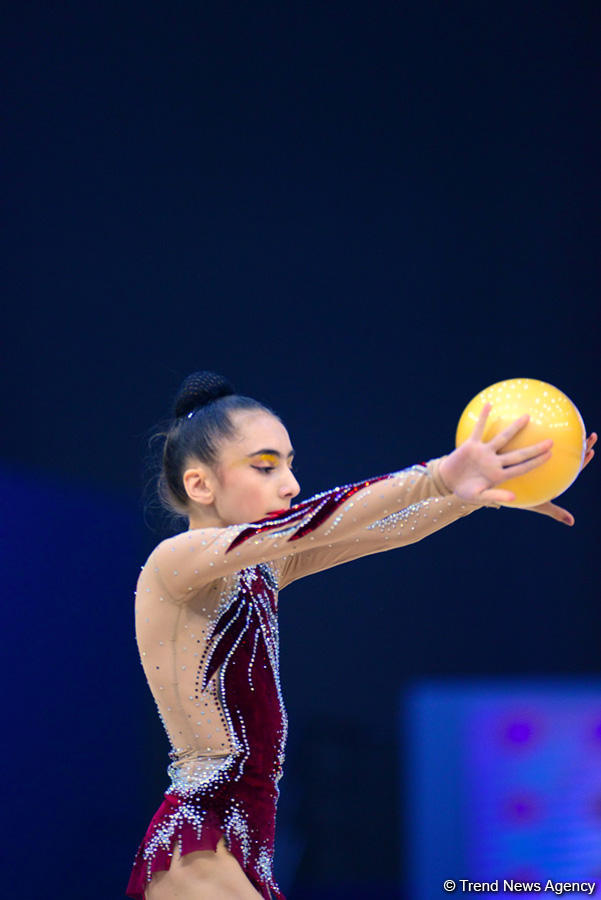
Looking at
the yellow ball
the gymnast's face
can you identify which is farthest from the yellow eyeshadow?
the yellow ball

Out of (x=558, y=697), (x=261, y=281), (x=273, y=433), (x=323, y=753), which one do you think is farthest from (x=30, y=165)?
(x=558, y=697)

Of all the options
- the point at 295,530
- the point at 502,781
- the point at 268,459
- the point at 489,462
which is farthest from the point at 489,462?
the point at 502,781

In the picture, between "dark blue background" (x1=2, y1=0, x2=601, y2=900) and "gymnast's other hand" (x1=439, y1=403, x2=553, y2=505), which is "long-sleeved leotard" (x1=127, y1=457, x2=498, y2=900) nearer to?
"gymnast's other hand" (x1=439, y1=403, x2=553, y2=505)

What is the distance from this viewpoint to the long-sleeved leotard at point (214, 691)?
1393 millimetres

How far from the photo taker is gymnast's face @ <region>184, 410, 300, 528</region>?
5.26 ft

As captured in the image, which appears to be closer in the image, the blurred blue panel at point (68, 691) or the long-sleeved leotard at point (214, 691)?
the long-sleeved leotard at point (214, 691)

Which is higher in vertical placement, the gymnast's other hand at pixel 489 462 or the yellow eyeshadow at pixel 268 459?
the yellow eyeshadow at pixel 268 459

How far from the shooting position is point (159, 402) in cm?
264

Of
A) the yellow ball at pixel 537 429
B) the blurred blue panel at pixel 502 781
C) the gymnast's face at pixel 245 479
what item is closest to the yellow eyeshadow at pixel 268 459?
the gymnast's face at pixel 245 479

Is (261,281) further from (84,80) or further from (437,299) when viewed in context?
(84,80)

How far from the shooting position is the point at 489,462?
3.83 ft

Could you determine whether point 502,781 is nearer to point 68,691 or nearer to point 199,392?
point 68,691

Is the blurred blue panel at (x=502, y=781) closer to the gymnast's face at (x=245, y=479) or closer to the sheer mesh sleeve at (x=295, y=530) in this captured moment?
the gymnast's face at (x=245, y=479)

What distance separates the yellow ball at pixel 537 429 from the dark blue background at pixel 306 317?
Answer: 1.41 meters
